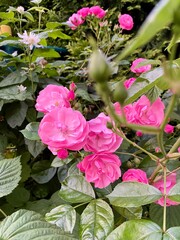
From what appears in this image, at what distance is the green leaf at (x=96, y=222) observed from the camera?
0.54 m

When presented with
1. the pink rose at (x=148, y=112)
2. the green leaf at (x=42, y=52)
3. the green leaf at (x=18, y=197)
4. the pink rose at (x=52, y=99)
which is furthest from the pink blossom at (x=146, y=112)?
the green leaf at (x=42, y=52)

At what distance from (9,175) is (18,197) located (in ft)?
0.75

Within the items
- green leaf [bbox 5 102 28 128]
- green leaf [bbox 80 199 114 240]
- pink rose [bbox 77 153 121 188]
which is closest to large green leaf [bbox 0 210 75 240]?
green leaf [bbox 80 199 114 240]

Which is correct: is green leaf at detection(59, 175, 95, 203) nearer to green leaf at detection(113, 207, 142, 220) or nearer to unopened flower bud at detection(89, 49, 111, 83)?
green leaf at detection(113, 207, 142, 220)

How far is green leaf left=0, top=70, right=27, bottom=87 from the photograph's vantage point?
1062 millimetres

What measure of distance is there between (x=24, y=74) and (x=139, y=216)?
607mm

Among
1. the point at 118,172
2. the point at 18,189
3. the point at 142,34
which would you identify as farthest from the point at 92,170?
the point at 142,34

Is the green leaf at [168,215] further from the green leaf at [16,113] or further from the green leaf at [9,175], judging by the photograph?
the green leaf at [16,113]

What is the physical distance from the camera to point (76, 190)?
0.64 m

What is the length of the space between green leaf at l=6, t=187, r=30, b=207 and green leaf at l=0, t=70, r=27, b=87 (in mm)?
295

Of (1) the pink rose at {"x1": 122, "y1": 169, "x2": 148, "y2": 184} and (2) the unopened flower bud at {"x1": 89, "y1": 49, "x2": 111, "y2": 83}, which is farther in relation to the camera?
(1) the pink rose at {"x1": 122, "y1": 169, "x2": 148, "y2": 184}

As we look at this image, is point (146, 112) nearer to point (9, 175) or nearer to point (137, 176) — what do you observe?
point (137, 176)

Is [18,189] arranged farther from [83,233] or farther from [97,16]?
[97,16]

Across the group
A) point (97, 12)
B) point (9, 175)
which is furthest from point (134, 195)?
point (97, 12)
